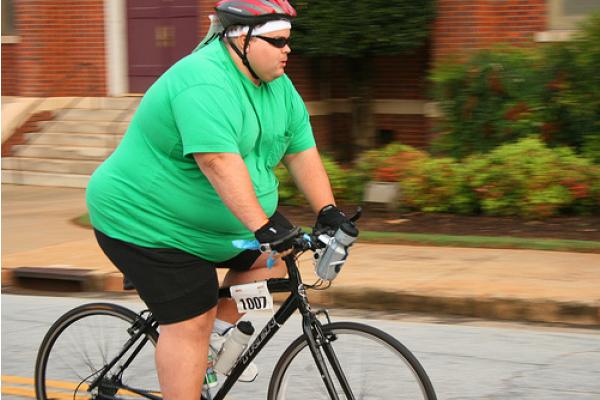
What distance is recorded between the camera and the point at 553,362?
6262mm

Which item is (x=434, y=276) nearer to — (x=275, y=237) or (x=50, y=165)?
(x=275, y=237)

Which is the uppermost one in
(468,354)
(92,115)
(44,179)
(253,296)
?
(253,296)

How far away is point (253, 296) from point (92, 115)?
12.7 metres

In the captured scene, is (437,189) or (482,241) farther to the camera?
(437,189)

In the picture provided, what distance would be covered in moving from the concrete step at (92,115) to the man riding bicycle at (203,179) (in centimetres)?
1200

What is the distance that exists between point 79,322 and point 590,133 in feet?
25.1

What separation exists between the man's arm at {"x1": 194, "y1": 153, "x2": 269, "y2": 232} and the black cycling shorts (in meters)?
0.40

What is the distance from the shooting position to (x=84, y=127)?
1616 cm

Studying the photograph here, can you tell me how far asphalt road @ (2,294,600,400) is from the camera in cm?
576

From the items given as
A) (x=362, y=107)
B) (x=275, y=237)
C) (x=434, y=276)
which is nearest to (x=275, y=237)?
(x=275, y=237)

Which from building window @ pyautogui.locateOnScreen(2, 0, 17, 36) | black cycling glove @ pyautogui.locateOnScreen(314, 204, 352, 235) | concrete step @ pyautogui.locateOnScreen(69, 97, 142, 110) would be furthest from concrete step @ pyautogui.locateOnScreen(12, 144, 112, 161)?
black cycling glove @ pyautogui.locateOnScreen(314, 204, 352, 235)

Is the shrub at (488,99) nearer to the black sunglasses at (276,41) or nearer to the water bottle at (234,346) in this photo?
the water bottle at (234,346)

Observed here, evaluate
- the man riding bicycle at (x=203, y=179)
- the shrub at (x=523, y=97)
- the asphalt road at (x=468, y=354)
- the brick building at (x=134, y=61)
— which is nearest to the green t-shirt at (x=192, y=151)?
the man riding bicycle at (x=203, y=179)

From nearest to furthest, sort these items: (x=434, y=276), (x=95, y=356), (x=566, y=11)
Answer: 1. (x=95, y=356)
2. (x=434, y=276)
3. (x=566, y=11)
